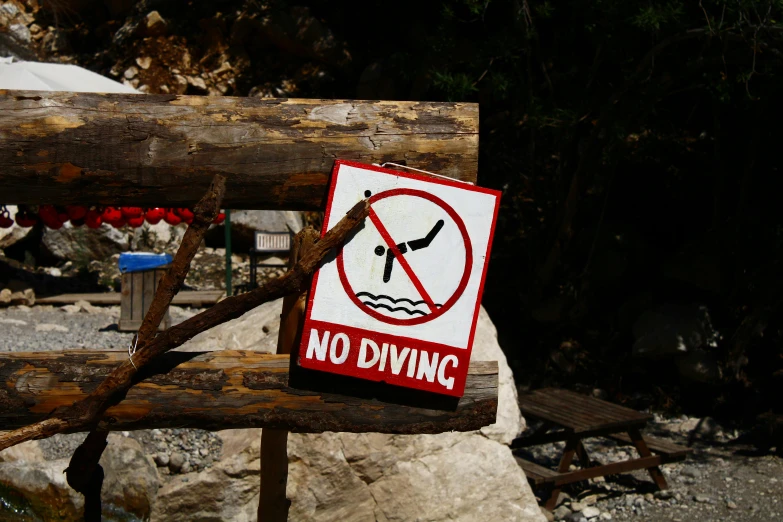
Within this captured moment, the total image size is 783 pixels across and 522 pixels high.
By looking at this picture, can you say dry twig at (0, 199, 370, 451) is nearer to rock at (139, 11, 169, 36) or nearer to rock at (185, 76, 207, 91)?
rock at (185, 76, 207, 91)

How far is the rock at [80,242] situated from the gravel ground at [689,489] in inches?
271

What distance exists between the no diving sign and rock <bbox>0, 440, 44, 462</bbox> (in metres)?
3.39

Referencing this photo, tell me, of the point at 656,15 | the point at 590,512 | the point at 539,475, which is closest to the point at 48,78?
the point at 656,15

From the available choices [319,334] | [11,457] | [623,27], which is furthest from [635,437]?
[319,334]

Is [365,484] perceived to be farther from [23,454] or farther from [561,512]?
[561,512]

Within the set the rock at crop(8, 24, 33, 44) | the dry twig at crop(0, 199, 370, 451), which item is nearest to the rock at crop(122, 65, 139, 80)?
the rock at crop(8, 24, 33, 44)

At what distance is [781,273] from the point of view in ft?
25.6

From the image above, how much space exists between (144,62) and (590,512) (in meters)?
9.48

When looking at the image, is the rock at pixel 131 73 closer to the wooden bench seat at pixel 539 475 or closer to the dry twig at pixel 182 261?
the wooden bench seat at pixel 539 475

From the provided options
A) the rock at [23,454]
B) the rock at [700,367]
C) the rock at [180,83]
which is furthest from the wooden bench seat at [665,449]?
the rock at [180,83]

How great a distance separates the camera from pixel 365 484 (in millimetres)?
4531

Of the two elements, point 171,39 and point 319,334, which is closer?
point 319,334

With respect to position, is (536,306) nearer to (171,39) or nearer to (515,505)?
(515,505)

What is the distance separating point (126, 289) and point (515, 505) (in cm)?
542
